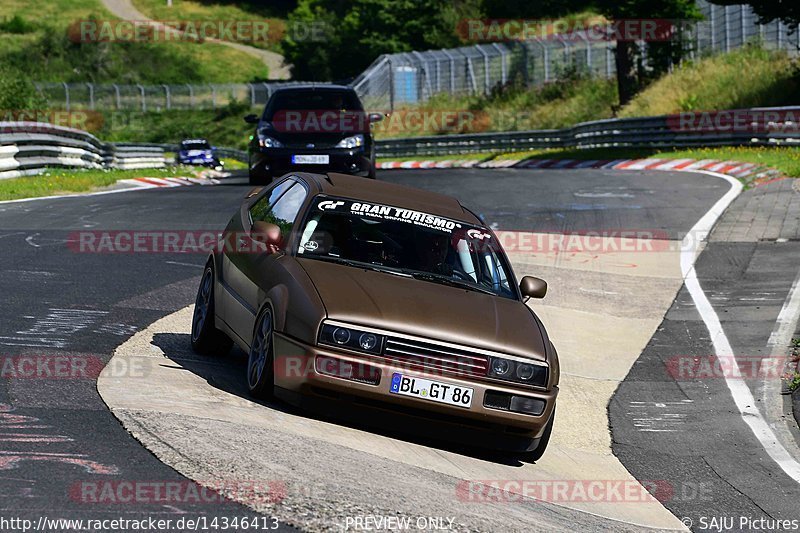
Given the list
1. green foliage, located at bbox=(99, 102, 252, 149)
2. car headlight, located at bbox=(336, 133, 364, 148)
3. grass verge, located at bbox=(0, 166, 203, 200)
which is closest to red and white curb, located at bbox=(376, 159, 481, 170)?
grass verge, located at bbox=(0, 166, 203, 200)

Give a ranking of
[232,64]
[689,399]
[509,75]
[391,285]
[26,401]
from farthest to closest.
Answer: [232,64]
[509,75]
[689,399]
[391,285]
[26,401]

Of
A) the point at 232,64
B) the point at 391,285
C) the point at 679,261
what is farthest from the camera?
the point at 232,64

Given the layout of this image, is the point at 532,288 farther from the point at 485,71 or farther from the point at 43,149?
the point at 485,71

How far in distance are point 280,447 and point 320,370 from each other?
827 mm

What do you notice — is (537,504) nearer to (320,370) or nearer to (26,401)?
(320,370)

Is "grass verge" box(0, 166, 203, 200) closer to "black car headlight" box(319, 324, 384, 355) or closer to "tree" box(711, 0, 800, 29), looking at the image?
"black car headlight" box(319, 324, 384, 355)

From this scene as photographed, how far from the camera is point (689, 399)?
973cm

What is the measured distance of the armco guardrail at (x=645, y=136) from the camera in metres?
29.6

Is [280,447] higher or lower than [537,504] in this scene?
higher

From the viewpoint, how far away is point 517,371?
7.34m

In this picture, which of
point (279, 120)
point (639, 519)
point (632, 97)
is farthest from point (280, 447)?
point (632, 97)

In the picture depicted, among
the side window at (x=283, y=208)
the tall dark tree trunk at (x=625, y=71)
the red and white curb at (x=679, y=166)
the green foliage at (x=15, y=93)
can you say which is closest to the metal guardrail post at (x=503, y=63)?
the tall dark tree trunk at (x=625, y=71)

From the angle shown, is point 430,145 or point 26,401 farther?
point 430,145

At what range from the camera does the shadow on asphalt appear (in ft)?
24.0
